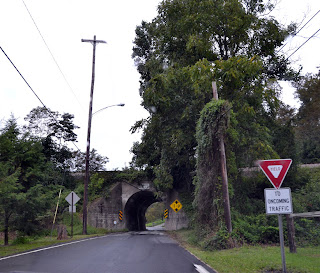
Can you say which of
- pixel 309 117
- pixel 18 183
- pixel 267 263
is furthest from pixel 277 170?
pixel 309 117

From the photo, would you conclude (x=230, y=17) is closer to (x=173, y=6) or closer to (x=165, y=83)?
(x=173, y=6)

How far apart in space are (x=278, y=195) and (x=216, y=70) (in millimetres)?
11748

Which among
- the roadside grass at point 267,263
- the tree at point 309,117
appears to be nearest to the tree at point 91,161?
the tree at point 309,117

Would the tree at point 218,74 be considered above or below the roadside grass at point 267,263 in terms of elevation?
above

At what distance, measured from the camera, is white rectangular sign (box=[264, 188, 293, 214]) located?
25.6ft

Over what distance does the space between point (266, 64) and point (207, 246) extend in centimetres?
1360

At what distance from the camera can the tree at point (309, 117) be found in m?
33.6

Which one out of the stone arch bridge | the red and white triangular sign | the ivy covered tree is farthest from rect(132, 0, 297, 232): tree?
the stone arch bridge

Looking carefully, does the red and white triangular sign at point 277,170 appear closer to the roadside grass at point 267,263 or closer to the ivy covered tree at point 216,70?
the roadside grass at point 267,263

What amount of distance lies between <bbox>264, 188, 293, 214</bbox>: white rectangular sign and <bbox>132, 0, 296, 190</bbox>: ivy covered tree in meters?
9.09

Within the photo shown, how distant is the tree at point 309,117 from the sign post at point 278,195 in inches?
1073

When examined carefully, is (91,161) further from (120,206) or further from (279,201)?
(279,201)

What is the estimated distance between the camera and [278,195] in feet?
26.0

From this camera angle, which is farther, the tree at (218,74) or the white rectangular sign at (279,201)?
the tree at (218,74)
